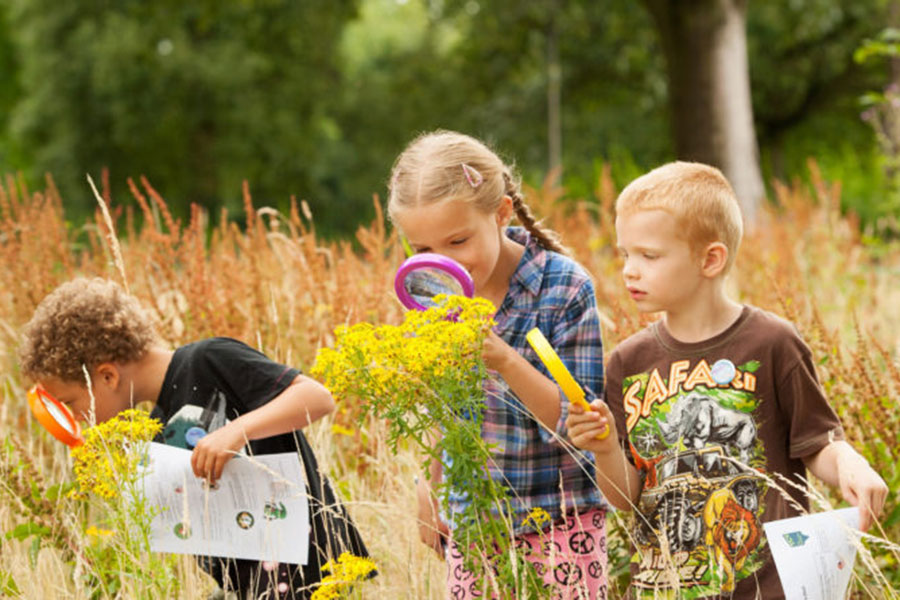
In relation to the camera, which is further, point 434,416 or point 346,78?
point 346,78

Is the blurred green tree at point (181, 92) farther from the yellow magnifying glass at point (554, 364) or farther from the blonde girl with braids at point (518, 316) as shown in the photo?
the yellow magnifying glass at point (554, 364)

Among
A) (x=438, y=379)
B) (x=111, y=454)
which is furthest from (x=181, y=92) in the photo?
(x=438, y=379)

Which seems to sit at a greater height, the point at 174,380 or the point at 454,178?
the point at 454,178

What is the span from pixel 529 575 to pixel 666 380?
54 centimetres

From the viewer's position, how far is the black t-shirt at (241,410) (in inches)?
108

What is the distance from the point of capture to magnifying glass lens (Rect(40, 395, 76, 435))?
269 centimetres

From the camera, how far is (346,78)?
2912 cm

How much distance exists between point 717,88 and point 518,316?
31.1 ft

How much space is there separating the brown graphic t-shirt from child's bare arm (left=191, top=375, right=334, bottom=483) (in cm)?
82

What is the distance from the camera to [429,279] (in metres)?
2.28

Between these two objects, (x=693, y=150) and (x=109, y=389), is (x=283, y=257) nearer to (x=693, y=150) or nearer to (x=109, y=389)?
(x=109, y=389)

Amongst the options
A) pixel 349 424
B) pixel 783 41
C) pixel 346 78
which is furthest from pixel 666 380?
pixel 346 78

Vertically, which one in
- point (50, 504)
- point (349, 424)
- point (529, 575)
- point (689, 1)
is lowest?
point (529, 575)

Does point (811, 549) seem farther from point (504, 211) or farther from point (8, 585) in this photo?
point (8, 585)
